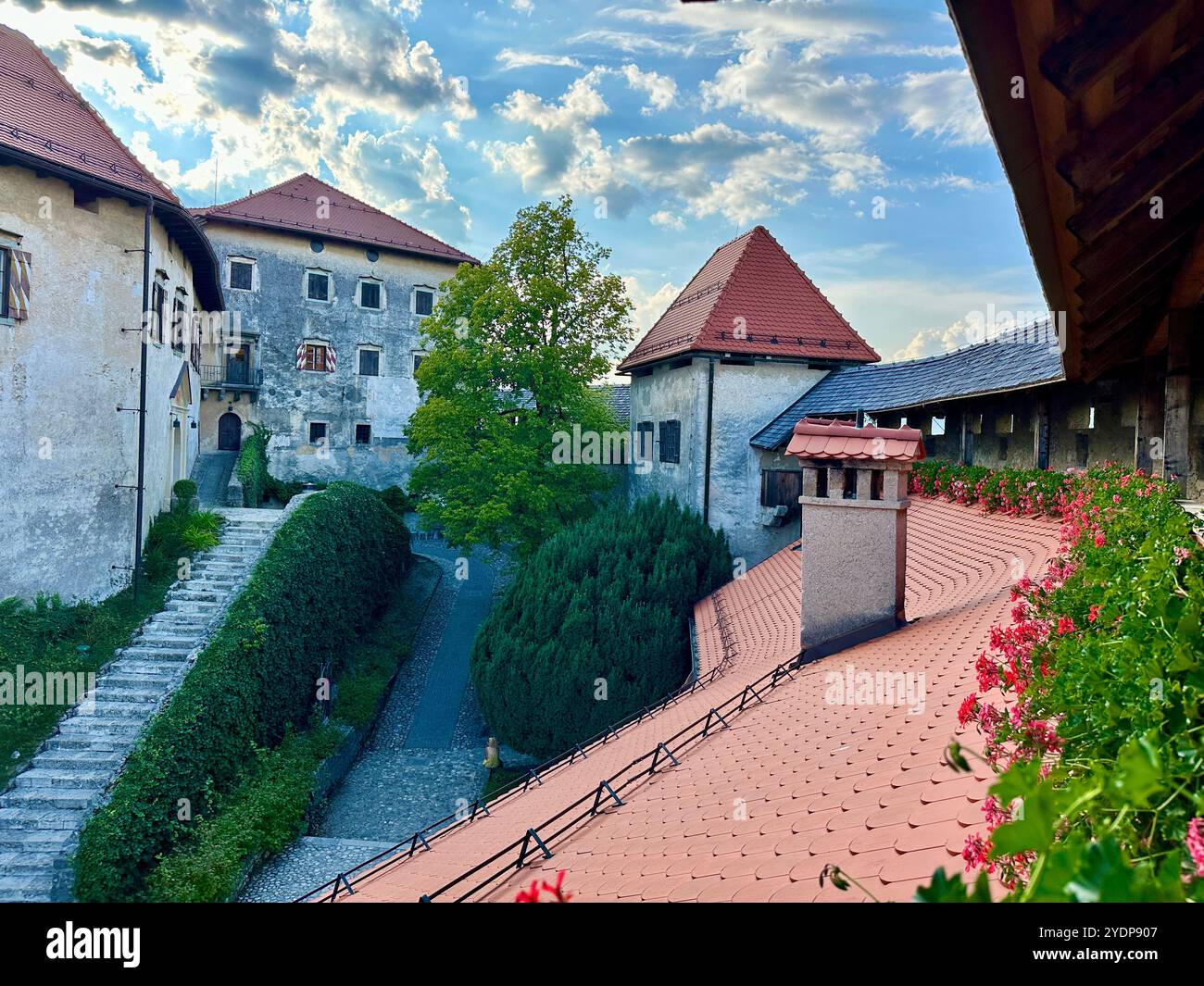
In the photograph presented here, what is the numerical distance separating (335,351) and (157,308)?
552 inches

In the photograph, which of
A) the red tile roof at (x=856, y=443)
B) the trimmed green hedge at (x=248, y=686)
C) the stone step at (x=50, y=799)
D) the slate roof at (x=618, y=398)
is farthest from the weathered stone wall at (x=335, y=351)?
the red tile roof at (x=856, y=443)

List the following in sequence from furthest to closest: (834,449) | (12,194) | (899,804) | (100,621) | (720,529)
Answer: (720,529) < (100,621) < (12,194) < (834,449) < (899,804)

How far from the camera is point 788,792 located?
15.7 ft

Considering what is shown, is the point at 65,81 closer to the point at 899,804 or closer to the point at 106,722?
the point at 106,722

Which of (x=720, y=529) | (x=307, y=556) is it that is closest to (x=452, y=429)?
(x=307, y=556)

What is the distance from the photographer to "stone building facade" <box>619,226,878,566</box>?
1950 cm

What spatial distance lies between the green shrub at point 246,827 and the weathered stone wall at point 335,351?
714 inches

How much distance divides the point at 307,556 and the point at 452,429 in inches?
223

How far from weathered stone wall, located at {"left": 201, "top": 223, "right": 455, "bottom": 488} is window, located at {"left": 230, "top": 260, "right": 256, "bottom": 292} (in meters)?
0.17

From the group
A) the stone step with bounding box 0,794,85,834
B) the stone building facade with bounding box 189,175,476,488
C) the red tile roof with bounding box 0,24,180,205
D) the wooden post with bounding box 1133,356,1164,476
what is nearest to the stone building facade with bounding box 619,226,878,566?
the wooden post with bounding box 1133,356,1164,476

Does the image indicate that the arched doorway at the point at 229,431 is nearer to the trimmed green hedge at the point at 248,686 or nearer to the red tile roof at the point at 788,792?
the trimmed green hedge at the point at 248,686

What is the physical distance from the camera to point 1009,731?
290 centimetres

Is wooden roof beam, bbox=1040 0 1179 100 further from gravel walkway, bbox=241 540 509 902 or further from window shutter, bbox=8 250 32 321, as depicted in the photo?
window shutter, bbox=8 250 32 321

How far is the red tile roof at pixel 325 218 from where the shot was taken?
28844 mm
